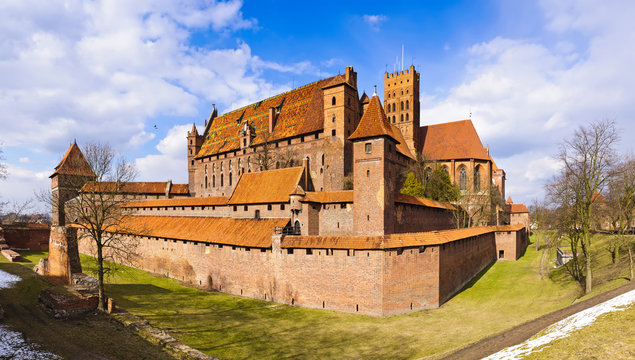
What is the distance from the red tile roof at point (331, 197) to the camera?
88.1 feet

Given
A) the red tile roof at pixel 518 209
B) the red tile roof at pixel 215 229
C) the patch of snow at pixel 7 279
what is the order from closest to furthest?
the patch of snow at pixel 7 279 < the red tile roof at pixel 215 229 < the red tile roof at pixel 518 209

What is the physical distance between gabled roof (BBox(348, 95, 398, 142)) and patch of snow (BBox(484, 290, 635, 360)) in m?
15.4

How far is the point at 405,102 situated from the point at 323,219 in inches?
1386

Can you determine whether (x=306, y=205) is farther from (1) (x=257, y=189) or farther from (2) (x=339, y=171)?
(2) (x=339, y=171)

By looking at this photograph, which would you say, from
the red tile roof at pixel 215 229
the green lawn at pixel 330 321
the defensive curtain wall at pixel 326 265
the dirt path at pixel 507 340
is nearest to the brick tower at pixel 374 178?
the defensive curtain wall at pixel 326 265

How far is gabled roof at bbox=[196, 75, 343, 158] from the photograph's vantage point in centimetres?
4297

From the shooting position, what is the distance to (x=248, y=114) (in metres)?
55.1

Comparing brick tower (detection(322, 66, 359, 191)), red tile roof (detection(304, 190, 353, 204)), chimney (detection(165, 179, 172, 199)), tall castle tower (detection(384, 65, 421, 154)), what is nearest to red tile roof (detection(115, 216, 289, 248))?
red tile roof (detection(304, 190, 353, 204))

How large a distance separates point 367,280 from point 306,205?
310 inches

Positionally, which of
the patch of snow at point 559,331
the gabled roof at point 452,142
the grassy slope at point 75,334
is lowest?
the grassy slope at point 75,334

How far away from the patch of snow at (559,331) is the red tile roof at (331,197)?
16.0 metres

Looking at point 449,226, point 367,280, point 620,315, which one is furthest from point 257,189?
point 620,315

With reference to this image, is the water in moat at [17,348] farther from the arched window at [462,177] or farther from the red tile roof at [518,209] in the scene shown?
the red tile roof at [518,209]

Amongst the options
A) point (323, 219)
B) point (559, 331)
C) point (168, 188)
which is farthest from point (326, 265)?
point (168, 188)
